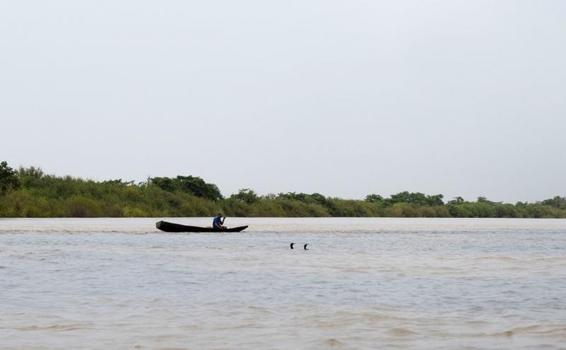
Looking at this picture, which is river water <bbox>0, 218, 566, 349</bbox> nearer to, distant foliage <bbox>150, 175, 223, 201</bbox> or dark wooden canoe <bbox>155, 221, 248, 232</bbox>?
dark wooden canoe <bbox>155, 221, 248, 232</bbox>

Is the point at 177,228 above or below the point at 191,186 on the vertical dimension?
below

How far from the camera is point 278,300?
17953 millimetres

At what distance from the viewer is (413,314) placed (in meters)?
15.8

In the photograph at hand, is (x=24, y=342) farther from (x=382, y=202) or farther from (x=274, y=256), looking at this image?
(x=382, y=202)

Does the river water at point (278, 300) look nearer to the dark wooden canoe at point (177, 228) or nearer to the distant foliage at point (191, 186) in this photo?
the dark wooden canoe at point (177, 228)

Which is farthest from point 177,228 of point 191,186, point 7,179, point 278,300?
point 191,186

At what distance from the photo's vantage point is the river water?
42.3 ft

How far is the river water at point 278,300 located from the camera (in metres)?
12.9

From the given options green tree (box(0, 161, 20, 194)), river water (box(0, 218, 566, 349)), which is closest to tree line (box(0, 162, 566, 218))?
green tree (box(0, 161, 20, 194))

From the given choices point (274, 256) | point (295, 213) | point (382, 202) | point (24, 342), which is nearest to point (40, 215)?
point (295, 213)

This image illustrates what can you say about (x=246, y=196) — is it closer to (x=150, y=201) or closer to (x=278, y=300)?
(x=150, y=201)

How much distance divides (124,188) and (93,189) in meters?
3.55

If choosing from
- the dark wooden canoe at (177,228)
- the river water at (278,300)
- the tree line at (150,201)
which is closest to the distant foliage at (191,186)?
the tree line at (150,201)

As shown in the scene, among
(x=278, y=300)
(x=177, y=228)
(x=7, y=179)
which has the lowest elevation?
(x=278, y=300)
